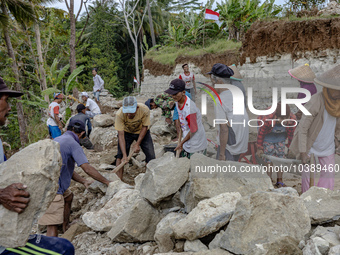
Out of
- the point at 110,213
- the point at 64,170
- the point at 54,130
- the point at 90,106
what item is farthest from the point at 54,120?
the point at 110,213

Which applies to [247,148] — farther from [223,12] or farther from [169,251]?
[223,12]

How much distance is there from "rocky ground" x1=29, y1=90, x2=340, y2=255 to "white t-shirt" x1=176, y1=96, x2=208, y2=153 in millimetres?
593

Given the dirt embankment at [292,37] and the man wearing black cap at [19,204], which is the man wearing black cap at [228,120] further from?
the dirt embankment at [292,37]

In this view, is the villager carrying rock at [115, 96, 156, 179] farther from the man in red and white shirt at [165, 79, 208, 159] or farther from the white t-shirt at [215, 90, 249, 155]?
the white t-shirt at [215, 90, 249, 155]

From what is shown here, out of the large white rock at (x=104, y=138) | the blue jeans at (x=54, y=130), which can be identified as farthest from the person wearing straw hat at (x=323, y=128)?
the blue jeans at (x=54, y=130)

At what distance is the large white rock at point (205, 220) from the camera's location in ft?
7.39

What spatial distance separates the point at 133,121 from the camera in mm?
4508

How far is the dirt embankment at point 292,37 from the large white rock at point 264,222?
28.2 feet

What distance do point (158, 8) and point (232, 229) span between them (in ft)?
88.6

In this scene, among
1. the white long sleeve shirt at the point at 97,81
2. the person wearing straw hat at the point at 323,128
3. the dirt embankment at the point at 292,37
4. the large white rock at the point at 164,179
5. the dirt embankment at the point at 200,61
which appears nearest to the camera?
the person wearing straw hat at the point at 323,128

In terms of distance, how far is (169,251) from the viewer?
2.46 m

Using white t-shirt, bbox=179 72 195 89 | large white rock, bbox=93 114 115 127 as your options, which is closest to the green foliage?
white t-shirt, bbox=179 72 195 89

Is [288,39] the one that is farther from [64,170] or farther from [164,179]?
[64,170]

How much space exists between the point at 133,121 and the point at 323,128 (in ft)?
9.31
